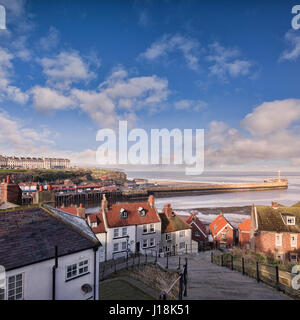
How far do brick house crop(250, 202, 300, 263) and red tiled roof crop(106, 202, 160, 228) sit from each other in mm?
12746

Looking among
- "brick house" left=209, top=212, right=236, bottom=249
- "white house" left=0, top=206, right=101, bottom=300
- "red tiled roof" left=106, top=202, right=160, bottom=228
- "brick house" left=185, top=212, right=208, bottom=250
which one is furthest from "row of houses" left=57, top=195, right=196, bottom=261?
"white house" left=0, top=206, right=101, bottom=300

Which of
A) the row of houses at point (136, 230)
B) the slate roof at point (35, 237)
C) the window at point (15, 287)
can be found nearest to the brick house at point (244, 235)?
the row of houses at point (136, 230)

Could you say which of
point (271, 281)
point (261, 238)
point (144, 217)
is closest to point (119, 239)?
point (144, 217)

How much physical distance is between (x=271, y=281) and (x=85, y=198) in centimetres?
9491

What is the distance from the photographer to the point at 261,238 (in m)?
25.3

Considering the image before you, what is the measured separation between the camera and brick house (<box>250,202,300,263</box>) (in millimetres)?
24078

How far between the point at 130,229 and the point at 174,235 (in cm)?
690

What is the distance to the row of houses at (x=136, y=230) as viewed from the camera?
25622 millimetres

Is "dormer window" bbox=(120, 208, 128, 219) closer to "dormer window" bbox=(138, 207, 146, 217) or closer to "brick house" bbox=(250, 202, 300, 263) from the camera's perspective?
"dormer window" bbox=(138, 207, 146, 217)

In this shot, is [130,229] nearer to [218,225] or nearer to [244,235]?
[218,225]

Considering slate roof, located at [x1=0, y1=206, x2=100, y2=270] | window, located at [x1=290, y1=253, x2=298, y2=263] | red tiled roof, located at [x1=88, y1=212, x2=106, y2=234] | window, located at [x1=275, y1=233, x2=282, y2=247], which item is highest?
slate roof, located at [x1=0, y1=206, x2=100, y2=270]

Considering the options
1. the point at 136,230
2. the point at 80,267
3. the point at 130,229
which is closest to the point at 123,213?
the point at 130,229

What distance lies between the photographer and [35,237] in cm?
1010
